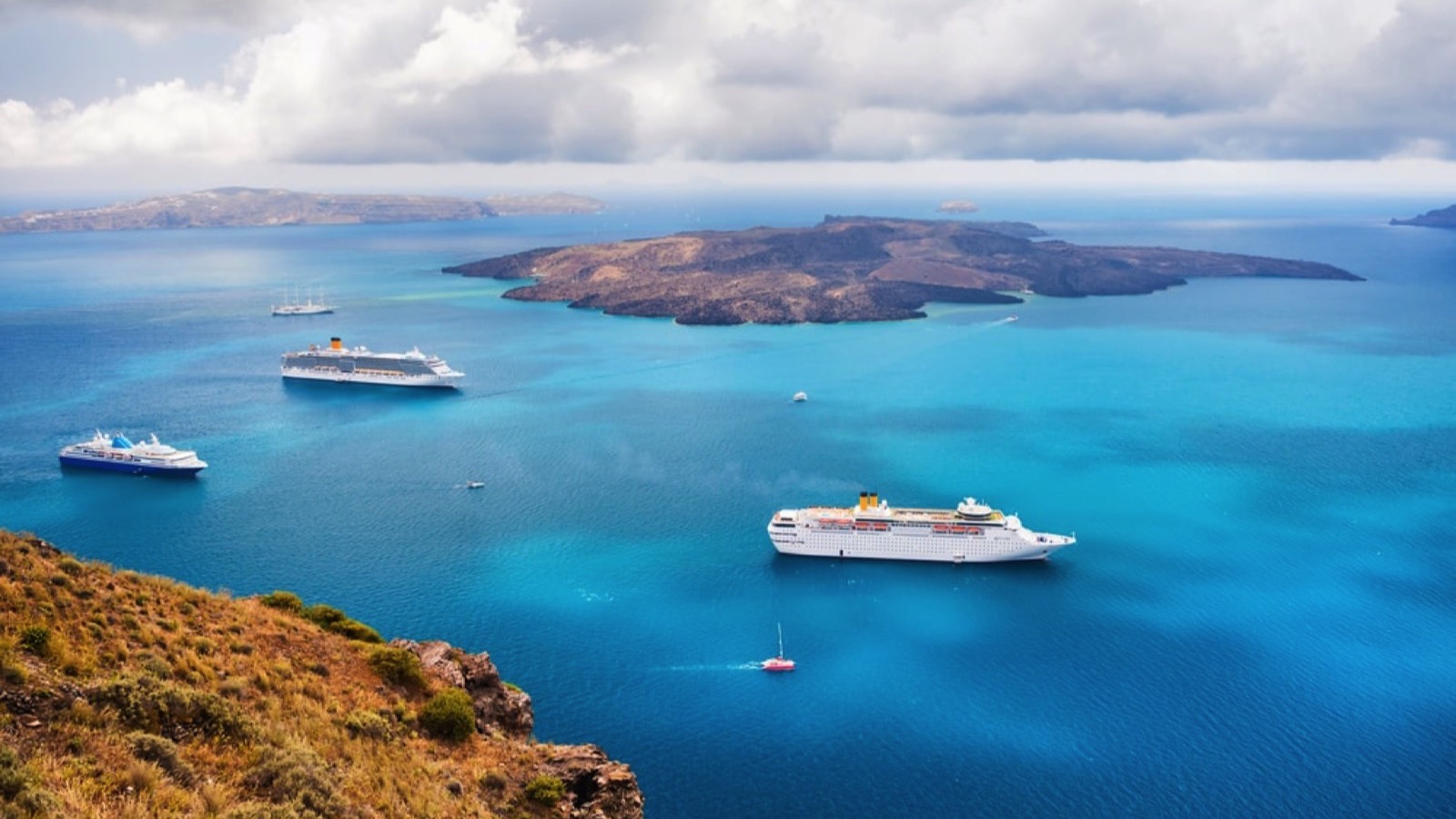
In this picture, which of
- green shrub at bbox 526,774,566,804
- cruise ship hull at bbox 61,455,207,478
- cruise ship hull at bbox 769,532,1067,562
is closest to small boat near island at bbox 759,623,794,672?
cruise ship hull at bbox 769,532,1067,562

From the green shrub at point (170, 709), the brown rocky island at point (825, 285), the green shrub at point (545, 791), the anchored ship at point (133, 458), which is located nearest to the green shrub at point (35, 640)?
the green shrub at point (170, 709)

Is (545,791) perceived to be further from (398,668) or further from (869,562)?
(869,562)

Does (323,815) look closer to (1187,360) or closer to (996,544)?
(996,544)

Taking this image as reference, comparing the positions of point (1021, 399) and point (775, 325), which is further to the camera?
point (775, 325)

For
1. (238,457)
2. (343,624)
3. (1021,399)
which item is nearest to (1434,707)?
(343,624)

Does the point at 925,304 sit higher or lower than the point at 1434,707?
higher

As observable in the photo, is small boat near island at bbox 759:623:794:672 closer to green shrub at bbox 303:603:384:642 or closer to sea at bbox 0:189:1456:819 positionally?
sea at bbox 0:189:1456:819

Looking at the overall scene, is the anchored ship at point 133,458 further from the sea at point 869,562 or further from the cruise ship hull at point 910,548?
the cruise ship hull at point 910,548
